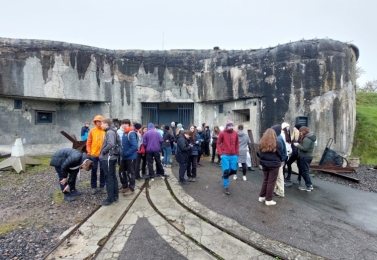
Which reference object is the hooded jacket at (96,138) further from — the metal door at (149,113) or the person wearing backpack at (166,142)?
the metal door at (149,113)

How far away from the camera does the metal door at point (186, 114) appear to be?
11.6 metres

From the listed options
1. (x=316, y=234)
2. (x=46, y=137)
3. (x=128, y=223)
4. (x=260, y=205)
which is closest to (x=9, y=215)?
(x=128, y=223)

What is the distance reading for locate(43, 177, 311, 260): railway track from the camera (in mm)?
3066

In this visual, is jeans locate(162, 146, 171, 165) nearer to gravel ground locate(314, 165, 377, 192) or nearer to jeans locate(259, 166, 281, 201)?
jeans locate(259, 166, 281, 201)

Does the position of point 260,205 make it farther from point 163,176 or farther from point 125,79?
point 125,79

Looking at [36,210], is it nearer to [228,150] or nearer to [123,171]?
[123,171]

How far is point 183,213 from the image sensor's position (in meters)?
4.24

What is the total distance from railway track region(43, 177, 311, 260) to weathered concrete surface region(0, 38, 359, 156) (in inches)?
260

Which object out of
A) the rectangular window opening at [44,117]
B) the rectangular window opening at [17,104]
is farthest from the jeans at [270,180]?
the rectangular window opening at [17,104]

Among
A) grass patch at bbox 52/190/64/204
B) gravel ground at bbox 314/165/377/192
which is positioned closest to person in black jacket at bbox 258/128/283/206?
gravel ground at bbox 314/165/377/192

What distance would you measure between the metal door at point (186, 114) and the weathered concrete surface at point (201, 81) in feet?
1.45

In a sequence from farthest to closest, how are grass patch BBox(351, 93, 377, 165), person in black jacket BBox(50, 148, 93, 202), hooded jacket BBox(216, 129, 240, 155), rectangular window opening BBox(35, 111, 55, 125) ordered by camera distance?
rectangular window opening BBox(35, 111, 55, 125)
grass patch BBox(351, 93, 377, 165)
hooded jacket BBox(216, 129, 240, 155)
person in black jacket BBox(50, 148, 93, 202)

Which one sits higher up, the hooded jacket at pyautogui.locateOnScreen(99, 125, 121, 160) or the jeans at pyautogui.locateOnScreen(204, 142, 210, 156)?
the hooded jacket at pyautogui.locateOnScreen(99, 125, 121, 160)

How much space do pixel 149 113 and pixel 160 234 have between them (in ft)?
28.7
